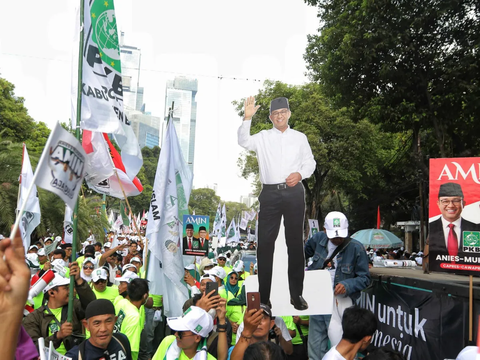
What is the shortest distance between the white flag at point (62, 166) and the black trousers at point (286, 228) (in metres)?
2.32

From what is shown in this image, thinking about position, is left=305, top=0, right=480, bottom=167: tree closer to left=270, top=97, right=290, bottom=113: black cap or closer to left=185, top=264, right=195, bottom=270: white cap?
left=185, top=264, right=195, bottom=270: white cap

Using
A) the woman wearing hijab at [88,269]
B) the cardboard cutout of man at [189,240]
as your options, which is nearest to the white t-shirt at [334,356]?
the woman wearing hijab at [88,269]

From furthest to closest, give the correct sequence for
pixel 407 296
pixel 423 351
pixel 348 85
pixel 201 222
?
pixel 348 85 < pixel 201 222 < pixel 407 296 < pixel 423 351

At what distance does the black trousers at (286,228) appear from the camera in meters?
5.09

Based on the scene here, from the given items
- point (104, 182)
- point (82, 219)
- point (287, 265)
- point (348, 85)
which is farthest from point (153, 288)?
point (82, 219)

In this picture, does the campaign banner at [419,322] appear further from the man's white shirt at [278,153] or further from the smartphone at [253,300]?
the smartphone at [253,300]

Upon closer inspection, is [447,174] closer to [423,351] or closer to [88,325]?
[423,351]

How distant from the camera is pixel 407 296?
19.6 feet

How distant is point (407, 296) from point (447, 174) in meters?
1.61

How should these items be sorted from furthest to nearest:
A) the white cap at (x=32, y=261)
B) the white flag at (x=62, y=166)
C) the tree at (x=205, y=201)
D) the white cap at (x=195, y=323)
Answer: the tree at (x=205, y=201)
the white cap at (x=32, y=261)
the white cap at (x=195, y=323)
the white flag at (x=62, y=166)

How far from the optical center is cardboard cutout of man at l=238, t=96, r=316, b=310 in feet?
16.7

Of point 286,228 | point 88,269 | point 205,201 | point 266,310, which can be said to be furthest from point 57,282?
point 205,201

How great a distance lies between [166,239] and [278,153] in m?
3.04

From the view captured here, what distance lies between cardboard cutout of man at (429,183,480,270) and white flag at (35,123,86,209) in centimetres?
365
